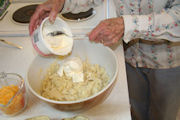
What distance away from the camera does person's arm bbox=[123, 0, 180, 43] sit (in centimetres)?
80

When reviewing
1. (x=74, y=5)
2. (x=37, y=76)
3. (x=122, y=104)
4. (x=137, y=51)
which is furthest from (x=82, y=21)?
(x=122, y=104)

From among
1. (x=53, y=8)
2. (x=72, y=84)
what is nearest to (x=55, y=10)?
(x=53, y=8)

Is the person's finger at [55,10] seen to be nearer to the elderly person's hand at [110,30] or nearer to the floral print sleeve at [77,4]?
the floral print sleeve at [77,4]

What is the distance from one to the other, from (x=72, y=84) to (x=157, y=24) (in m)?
0.43

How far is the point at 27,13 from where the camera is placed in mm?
1385

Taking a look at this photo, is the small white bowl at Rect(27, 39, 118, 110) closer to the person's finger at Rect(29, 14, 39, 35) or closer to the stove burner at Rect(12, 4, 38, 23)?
the person's finger at Rect(29, 14, 39, 35)

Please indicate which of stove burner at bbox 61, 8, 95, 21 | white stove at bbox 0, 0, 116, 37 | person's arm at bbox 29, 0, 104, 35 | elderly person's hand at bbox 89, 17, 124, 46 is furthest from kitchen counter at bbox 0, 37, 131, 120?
stove burner at bbox 61, 8, 95, 21

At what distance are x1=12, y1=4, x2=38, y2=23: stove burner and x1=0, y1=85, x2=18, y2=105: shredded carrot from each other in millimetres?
650

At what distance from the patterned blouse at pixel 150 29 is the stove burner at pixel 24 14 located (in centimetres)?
38

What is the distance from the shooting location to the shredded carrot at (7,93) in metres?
0.71

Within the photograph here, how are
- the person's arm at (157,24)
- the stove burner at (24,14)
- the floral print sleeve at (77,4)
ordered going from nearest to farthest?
the person's arm at (157,24) < the floral print sleeve at (77,4) < the stove burner at (24,14)

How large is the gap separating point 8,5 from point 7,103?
1082 mm

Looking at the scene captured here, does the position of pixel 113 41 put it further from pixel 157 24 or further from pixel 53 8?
pixel 53 8

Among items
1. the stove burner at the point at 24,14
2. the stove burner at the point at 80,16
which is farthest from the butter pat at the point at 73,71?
the stove burner at the point at 24,14
